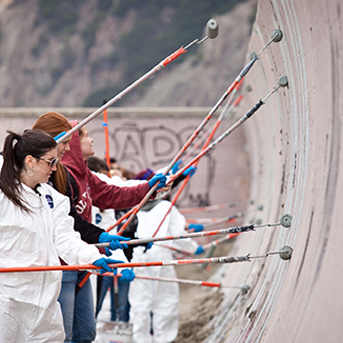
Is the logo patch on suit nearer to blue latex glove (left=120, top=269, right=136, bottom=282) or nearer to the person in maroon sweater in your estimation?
the person in maroon sweater

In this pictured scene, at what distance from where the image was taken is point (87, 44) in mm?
24312

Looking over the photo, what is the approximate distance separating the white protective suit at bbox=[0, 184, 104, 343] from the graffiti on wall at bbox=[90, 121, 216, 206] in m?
6.17

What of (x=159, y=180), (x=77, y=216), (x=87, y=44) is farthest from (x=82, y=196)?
(x=87, y=44)

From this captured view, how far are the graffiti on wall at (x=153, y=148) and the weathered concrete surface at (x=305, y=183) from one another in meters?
5.05

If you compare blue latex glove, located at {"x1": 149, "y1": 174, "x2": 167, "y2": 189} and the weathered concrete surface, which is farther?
blue latex glove, located at {"x1": 149, "y1": 174, "x2": 167, "y2": 189}

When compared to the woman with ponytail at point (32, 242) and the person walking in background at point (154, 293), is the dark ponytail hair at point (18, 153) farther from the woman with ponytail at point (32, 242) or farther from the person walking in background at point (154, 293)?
the person walking in background at point (154, 293)

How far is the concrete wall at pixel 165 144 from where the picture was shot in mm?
9117

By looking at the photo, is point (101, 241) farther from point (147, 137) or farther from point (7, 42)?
point (7, 42)

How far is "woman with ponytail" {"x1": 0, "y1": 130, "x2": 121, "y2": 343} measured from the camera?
2.77 meters

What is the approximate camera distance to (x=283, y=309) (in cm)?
254

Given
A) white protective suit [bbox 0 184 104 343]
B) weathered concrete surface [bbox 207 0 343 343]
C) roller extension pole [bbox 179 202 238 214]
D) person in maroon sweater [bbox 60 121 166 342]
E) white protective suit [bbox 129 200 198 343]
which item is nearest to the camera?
weathered concrete surface [bbox 207 0 343 343]

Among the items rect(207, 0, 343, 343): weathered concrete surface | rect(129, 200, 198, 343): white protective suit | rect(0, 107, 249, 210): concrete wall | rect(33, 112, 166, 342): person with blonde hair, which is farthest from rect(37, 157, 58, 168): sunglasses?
rect(0, 107, 249, 210): concrete wall

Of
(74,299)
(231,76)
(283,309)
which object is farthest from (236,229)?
(231,76)

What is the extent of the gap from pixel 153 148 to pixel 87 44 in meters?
16.4
